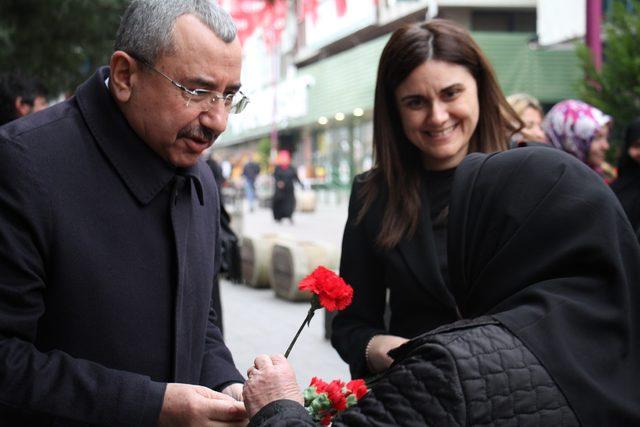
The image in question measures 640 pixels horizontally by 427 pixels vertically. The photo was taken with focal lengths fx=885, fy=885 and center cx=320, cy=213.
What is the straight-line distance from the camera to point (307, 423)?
1.81 meters

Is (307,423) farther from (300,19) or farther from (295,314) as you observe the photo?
(300,19)

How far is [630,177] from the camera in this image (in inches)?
179

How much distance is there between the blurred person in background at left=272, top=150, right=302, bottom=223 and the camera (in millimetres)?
24297

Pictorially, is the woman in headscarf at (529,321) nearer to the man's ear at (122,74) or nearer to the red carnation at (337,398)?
the red carnation at (337,398)

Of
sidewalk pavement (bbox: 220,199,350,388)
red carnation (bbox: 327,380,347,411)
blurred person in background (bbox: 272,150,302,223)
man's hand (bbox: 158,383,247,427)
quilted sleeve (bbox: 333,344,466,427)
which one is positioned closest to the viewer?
quilted sleeve (bbox: 333,344,466,427)

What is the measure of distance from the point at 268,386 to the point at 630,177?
3133 mm

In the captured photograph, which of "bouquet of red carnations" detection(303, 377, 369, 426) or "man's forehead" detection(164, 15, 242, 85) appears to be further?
"man's forehead" detection(164, 15, 242, 85)

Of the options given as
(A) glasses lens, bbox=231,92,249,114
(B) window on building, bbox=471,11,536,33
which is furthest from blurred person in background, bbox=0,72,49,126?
(B) window on building, bbox=471,11,536,33

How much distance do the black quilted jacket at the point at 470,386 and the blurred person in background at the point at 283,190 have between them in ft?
74.2

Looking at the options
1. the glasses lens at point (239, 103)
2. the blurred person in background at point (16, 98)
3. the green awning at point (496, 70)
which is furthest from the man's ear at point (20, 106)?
the green awning at point (496, 70)

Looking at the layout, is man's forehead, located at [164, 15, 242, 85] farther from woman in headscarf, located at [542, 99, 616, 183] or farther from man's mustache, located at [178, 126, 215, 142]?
woman in headscarf, located at [542, 99, 616, 183]

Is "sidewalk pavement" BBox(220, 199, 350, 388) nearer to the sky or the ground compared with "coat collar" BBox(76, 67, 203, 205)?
nearer to the ground

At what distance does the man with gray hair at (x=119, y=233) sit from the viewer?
1.95 m

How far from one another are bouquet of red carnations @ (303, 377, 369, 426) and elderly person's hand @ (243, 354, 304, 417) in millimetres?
66
